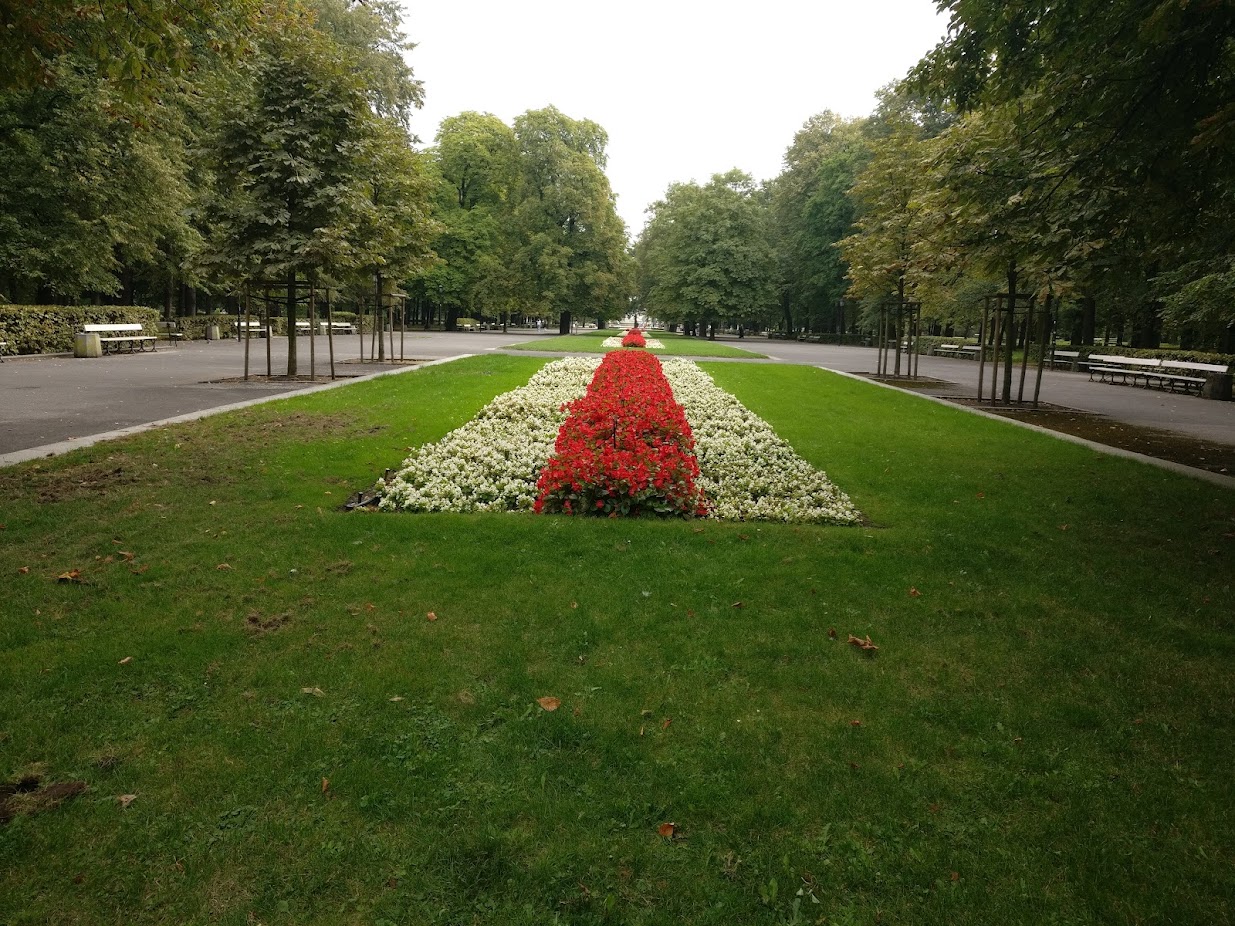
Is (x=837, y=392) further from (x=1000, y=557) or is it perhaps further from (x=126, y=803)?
(x=126, y=803)

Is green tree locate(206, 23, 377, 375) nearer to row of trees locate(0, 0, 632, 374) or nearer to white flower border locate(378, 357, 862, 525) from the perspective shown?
row of trees locate(0, 0, 632, 374)

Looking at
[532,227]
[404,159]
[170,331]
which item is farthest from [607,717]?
[532,227]

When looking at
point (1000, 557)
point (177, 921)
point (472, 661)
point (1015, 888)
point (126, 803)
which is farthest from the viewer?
point (1000, 557)

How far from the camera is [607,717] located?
3.35 metres

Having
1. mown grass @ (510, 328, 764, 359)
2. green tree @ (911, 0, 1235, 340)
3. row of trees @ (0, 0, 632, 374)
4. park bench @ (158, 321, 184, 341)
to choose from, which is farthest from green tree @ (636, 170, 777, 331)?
green tree @ (911, 0, 1235, 340)

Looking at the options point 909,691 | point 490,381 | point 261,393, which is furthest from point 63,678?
point 490,381

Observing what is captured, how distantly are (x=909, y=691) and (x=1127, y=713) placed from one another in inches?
38.7

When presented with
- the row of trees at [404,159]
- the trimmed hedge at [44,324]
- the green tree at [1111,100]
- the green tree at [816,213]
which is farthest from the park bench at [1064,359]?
the trimmed hedge at [44,324]

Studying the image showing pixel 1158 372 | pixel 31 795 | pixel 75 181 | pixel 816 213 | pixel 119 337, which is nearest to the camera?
pixel 31 795

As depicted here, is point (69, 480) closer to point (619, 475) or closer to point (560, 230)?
point (619, 475)

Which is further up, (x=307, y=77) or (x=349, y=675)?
(x=307, y=77)

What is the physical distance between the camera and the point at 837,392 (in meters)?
17.0

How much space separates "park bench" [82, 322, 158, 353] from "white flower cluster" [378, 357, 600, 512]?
19069 mm

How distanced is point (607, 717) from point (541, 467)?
17.1 feet
